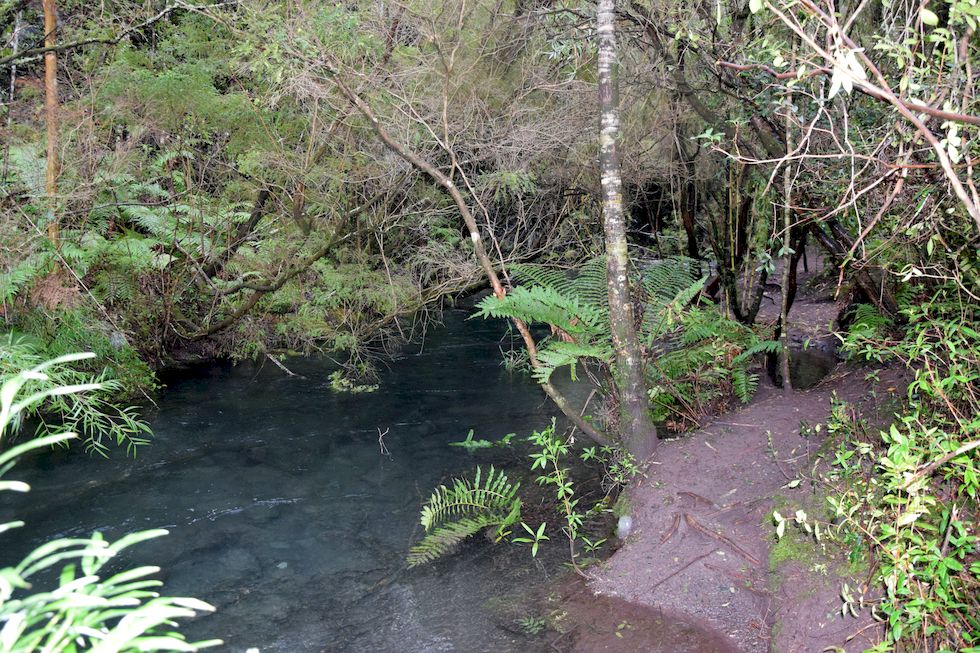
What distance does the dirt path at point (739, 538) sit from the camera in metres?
3.99

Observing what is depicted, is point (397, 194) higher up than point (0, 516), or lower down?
higher up

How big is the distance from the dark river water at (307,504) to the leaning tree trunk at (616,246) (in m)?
1.30

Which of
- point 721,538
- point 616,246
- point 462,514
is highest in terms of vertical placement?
point 616,246

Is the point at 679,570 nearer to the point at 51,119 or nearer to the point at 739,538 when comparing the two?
the point at 739,538

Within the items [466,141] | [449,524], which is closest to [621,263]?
[449,524]

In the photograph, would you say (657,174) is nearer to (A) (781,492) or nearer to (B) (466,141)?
(B) (466,141)

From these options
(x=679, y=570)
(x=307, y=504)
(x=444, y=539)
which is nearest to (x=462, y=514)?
(x=444, y=539)

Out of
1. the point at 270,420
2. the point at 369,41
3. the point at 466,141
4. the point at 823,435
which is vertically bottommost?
the point at 270,420

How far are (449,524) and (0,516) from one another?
390cm

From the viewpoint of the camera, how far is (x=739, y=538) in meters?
4.89

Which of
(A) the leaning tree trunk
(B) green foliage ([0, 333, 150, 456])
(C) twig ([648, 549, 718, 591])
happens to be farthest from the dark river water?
(A) the leaning tree trunk

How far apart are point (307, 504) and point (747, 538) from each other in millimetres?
3798

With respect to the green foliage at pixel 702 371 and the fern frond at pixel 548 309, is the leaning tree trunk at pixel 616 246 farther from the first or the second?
the green foliage at pixel 702 371

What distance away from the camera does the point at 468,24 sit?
825 centimetres
